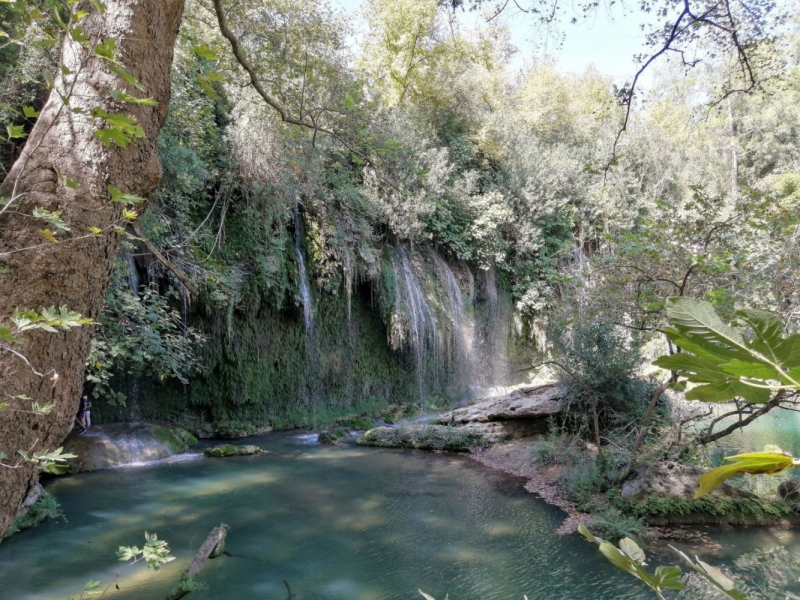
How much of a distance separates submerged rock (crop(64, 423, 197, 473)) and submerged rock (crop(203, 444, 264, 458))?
25.2 inches

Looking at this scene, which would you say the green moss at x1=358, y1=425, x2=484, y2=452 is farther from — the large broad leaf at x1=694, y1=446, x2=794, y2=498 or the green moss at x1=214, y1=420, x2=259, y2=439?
the large broad leaf at x1=694, y1=446, x2=794, y2=498

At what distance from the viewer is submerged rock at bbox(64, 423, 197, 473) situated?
8428 millimetres

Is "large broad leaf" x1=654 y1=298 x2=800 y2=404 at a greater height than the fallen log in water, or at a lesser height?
greater

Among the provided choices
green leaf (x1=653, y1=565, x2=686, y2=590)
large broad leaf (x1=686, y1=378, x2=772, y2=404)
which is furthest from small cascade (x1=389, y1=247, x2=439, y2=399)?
large broad leaf (x1=686, y1=378, x2=772, y2=404)

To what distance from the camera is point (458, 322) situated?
15.8m

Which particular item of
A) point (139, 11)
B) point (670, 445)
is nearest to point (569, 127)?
point (670, 445)

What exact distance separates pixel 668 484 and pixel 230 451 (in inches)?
286

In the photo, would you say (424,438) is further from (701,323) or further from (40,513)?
(701,323)

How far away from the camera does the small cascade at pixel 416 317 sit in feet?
47.0

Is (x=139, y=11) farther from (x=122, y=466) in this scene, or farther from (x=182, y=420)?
(x=182, y=420)

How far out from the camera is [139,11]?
1656mm

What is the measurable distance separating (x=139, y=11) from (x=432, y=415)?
12.7m

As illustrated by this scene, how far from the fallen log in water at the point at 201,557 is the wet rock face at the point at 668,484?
5033mm

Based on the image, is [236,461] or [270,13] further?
[270,13]
